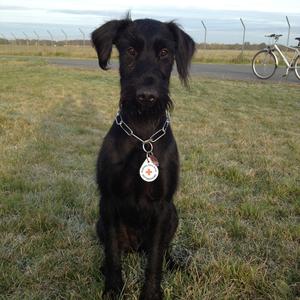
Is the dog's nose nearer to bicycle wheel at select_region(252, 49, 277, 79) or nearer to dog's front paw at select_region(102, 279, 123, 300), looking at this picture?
dog's front paw at select_region(102, 279, 123, 300)

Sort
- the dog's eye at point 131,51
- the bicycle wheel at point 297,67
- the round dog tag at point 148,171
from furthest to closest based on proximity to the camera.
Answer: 1. the bicycle wheel at point 297,67
2. the dog's eye at point 131,51
3. the round dog tag at point 148,171

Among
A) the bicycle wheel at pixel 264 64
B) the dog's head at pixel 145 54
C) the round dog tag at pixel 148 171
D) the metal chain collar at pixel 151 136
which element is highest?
the dog's head at pixel 145 54

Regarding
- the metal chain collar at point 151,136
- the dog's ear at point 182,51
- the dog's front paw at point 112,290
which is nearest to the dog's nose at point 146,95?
the metal chain collar at point 151,136

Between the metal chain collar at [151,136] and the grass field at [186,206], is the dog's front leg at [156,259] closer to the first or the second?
the grass field at [186,206]

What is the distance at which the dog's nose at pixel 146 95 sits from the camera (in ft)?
8.16

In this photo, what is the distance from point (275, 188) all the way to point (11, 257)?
2.81m

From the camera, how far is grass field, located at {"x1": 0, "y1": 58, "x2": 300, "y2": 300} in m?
2.94

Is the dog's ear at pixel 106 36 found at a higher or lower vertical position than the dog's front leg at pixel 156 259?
higher

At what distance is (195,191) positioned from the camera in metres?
4.64

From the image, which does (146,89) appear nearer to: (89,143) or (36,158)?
(36,158)

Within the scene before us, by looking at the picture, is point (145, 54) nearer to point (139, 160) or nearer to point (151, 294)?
point (139, 160)

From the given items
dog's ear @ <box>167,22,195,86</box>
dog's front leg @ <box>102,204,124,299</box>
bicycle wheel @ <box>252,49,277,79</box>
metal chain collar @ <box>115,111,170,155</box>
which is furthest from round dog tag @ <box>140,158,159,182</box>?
bicycle wheel @ <box>252,49,277,79</box>

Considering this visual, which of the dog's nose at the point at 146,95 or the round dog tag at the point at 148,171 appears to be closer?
the dog's nose at the point at 146,95

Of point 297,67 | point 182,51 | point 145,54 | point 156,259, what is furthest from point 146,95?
point 297,67
